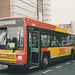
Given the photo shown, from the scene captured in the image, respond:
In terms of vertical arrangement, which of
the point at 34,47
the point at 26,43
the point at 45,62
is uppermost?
the point at 26,43

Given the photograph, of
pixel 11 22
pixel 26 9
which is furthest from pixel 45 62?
pixel 26 9

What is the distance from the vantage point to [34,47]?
33.8 ft

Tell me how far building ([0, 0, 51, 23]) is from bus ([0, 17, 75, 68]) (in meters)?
44.1

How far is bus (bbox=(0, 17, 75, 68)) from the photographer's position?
897cm

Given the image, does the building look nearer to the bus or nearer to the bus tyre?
the bus

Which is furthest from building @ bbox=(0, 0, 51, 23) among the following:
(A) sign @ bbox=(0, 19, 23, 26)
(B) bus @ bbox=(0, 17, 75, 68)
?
(A) sign @ bbox=(0, 19, 23, 26)

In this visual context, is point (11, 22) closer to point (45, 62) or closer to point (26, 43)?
point (26, 43)

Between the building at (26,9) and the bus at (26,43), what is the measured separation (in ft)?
145

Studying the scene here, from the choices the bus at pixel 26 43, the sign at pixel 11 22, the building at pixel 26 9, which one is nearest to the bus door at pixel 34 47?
the bus at pixel 26 43

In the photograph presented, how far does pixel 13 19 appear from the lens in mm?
9500

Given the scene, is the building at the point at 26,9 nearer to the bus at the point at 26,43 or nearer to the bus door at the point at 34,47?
the bus at the point at 26,43

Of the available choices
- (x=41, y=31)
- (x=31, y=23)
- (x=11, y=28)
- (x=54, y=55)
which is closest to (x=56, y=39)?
(x=54, y=55)

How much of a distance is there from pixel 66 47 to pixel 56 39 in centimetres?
252

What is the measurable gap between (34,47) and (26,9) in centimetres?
6677
